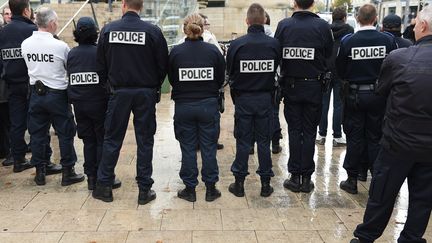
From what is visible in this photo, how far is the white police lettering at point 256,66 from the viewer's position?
4957 mm

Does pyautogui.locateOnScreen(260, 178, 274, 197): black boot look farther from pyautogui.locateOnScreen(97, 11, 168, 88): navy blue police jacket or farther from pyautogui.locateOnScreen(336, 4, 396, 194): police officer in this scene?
pyautogui.locateOnScreen(97, 11, 168, 88): navy blue police jacket

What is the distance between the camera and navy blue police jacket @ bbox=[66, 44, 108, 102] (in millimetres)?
4961

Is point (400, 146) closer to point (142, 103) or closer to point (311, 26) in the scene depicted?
point (311, 26)

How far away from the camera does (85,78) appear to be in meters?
4.96

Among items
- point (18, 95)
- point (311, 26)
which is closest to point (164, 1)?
point (18, 95)

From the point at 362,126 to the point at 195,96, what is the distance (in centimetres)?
207

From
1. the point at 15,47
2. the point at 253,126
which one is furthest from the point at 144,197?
the point at 15,47

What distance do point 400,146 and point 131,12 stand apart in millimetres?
3025

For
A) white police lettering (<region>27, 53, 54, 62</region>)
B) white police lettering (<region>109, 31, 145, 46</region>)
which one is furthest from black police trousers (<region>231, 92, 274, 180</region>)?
white police lettering (<region>27, 53, 54, 62</region>)

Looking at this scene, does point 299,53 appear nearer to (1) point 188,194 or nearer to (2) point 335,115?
(1) point 188,194

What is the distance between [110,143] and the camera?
4.92m

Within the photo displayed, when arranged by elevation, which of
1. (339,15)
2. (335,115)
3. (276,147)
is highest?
(339,15)

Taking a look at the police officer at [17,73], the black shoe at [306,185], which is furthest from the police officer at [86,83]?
the black shoe at [306,185]

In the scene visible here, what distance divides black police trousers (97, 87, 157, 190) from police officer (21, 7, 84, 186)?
0.78m
